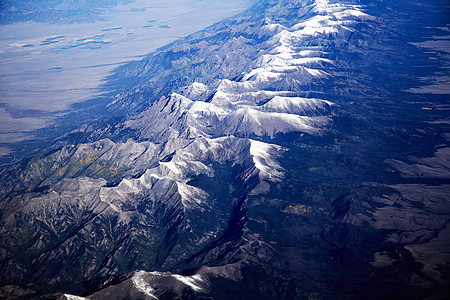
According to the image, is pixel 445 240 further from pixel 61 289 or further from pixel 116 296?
pixel 61 289

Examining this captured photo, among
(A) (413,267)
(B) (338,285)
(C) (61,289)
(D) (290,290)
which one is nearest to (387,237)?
(A) (413,267)

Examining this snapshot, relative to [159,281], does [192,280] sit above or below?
below

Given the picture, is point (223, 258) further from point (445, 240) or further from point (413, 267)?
point (445, 240)

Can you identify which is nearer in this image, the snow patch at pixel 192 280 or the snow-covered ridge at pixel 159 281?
the snow-covered ridge at pixel 159 281

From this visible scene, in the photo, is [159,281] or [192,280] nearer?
[159,281]

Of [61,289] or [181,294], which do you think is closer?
[181,294]

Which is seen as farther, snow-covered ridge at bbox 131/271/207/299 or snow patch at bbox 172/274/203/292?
snow patch at bbox 172/274/203/292

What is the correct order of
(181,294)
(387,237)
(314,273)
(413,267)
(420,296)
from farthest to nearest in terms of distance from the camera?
(387,237)
(314,273)
(413,267)
(181,294)
(420,296)

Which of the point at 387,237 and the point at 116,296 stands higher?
the point at 116,296

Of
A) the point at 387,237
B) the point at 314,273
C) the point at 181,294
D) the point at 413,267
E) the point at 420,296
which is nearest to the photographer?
the point at 420,296
